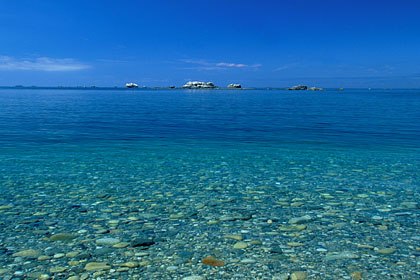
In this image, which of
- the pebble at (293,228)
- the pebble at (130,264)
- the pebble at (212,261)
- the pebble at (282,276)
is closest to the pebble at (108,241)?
the pebble at (130,264)

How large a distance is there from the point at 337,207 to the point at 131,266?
286 inches

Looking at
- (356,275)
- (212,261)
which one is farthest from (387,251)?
(212,261)

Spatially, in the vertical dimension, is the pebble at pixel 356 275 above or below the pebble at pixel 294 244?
above

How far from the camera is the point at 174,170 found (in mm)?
15906

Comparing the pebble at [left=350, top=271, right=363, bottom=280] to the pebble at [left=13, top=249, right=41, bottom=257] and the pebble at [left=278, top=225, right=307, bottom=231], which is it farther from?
the pebble at [left=13, top=249, right=41, bottom=257]

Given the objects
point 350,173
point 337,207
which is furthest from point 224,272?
point 350,173

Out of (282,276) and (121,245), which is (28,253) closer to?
(121,245)

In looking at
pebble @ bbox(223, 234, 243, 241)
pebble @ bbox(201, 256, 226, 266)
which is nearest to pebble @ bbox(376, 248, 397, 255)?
pebble @ bbox(223, 234, 243, 241)

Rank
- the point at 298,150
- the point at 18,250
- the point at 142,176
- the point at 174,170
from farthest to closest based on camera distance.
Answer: the point at 298,150 < the point at 174,170 < the point at 142,176 < the point at 18,250

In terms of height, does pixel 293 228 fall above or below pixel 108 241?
below

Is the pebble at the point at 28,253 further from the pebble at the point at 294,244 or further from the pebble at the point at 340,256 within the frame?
the pebble at the point at 340,256

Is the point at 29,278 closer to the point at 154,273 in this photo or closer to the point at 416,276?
the point at 154,273

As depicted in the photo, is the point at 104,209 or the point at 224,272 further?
the point at 104,209

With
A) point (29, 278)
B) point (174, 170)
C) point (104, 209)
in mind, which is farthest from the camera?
point (174, 170)
